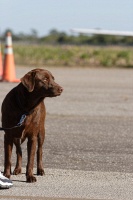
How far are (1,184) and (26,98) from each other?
85 cm

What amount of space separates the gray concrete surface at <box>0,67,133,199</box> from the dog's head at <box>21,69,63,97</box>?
0.82m

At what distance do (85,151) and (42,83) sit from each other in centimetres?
220

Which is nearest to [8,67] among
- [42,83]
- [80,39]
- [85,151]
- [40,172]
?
Answer: [85,151]

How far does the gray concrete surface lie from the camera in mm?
7047

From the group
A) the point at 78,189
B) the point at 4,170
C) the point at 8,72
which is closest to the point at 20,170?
the point at 4,170

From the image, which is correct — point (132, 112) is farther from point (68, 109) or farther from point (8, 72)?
point (8, 72)

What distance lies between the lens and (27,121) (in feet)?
24.1

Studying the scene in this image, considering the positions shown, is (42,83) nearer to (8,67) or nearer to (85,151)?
(85,151)

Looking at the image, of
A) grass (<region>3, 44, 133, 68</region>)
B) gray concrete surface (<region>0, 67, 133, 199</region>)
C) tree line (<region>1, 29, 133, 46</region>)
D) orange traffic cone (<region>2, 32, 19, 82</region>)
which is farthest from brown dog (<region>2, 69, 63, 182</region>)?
tree line (<region>1, 29, 133, 46</region>)

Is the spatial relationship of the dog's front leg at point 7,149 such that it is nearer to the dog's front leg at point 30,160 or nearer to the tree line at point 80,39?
the dog's front leg at point 30,160

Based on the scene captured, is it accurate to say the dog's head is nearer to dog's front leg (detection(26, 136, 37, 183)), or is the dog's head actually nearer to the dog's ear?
the dog's ear

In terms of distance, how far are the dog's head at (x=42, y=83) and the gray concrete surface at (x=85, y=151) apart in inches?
32.2

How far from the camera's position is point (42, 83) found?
7.43 m

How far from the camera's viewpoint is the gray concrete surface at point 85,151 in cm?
705
